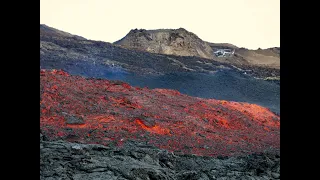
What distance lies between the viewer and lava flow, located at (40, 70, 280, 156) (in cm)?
1778

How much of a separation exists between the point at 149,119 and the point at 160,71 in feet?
52.2

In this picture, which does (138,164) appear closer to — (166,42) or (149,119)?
(149,119)

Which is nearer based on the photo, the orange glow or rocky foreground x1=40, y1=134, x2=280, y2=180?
rocky foreground x1=40, y1=134, x2=280, y2=180

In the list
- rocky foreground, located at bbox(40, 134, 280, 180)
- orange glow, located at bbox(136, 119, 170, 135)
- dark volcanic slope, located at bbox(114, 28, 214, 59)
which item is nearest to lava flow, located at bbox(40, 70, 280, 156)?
orange glow, located at bbox(136, 119, 170, 135)

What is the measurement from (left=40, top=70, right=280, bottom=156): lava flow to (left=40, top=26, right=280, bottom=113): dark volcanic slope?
13.0 feet

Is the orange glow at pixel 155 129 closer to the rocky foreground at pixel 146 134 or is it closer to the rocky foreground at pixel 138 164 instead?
the rocky foreground at pixel 146 134

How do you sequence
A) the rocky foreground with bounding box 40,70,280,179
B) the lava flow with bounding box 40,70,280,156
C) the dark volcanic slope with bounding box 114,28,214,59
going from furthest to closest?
1. the dark volcanic slope with bounding box 114,28,214,59
2. the lava flow with bounding box 40,70,280,156
3. the rocky foreground with bounding box 40,70,280,179

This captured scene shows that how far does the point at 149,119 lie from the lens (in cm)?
2052

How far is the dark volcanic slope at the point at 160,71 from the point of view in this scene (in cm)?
3222

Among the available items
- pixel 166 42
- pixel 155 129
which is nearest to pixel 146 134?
pixel 155 129

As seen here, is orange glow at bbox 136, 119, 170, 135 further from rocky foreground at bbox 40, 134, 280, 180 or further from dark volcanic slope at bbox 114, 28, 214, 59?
dark volcanic slope at bbox 114, 28, 214, 59

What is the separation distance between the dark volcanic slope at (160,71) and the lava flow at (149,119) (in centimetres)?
396
